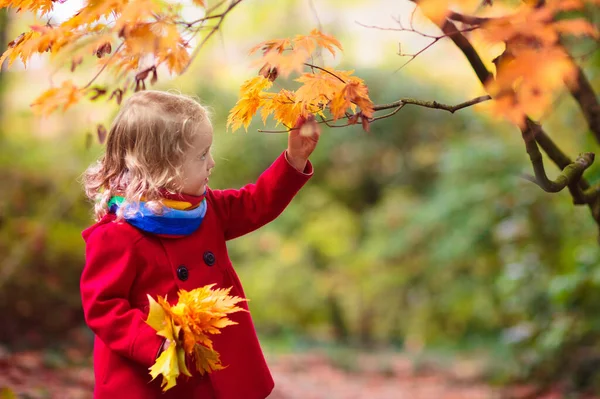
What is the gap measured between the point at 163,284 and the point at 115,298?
15cm

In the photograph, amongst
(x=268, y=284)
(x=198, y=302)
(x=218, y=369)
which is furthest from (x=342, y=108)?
(x=268, y=284)

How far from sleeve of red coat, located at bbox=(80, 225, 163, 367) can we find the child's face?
23 cm

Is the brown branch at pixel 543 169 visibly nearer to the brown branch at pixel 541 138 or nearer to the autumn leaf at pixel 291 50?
the brown branch at pixel 541 138

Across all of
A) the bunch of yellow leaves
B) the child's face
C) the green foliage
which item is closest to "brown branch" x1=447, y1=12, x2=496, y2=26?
the child's face

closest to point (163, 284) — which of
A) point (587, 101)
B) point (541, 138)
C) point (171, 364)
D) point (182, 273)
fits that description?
point (182, 273)

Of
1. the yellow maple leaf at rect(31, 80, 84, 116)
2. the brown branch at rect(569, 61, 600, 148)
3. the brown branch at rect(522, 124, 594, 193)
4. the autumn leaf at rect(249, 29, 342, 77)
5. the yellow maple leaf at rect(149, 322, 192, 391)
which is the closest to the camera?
the autumn leaf at rect(249, 29, 342, 77)

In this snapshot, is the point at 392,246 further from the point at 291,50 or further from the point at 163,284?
the point at 291,50

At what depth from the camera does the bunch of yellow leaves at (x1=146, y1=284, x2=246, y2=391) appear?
1610 mm

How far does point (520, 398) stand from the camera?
180 inches

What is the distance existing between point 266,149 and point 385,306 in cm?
237

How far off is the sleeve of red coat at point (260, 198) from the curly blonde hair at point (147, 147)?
0.25 metres

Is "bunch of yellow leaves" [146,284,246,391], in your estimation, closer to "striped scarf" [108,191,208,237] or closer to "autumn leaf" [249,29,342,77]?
"striped scarf" [108,191,208,237]

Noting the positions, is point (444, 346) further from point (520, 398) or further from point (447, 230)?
point (520, 398)

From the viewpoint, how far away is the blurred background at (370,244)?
4.32 m
